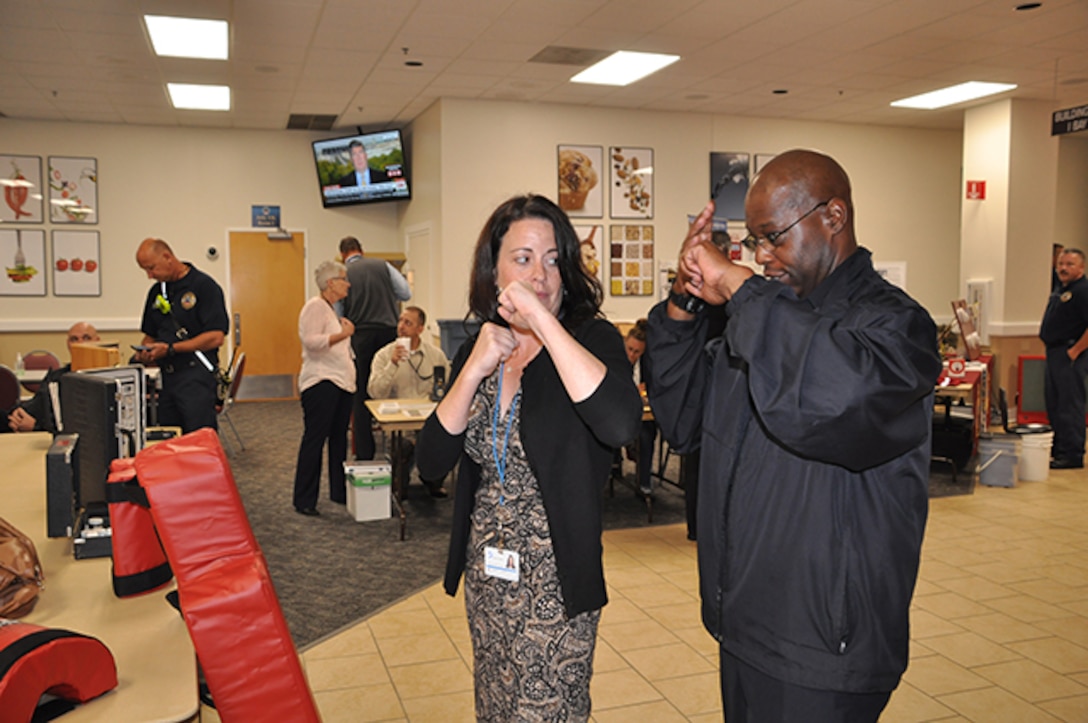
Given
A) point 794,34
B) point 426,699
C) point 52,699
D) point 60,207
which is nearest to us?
point 52,699

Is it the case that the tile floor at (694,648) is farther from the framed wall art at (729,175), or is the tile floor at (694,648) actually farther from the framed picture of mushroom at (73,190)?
the framed picture of mushroom at (73,190)

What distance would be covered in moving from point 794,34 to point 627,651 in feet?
17.6

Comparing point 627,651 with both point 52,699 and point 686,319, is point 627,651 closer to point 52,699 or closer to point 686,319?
point 686,319

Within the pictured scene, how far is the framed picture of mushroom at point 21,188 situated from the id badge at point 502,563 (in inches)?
434

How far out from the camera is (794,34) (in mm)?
6957

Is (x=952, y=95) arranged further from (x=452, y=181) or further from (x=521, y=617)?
(x=521, y=617)

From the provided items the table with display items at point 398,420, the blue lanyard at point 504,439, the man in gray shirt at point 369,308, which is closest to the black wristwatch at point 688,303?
the blue lanyard at point 504,439

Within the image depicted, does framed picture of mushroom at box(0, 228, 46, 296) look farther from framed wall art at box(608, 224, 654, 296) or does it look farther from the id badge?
the id badge

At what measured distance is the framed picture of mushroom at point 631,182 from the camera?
1011 centimetres

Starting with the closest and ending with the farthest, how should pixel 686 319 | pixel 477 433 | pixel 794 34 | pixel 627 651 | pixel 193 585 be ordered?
pixel 193 585 < pixel 686 319 < pixel 477 433 < pixel 627 651 < pixel 794 34

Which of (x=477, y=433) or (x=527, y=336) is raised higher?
(x=527, y=336)

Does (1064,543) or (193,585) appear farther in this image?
(1064,543)

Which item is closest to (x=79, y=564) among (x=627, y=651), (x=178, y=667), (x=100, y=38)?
(x=178, y=667)

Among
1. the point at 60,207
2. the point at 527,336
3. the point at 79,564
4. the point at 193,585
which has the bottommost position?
the point at 79,564
